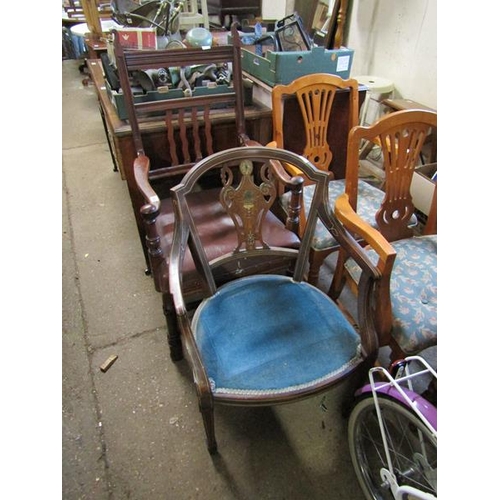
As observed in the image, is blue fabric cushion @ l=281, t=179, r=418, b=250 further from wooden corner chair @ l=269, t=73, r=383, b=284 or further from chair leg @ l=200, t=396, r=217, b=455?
chair leg @ l=200, t=396, r=217, b=455

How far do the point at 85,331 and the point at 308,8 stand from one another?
3086 millimetres

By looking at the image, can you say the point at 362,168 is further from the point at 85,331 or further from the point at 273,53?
the point at 85,331

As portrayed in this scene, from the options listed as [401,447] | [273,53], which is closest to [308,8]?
[273,53]

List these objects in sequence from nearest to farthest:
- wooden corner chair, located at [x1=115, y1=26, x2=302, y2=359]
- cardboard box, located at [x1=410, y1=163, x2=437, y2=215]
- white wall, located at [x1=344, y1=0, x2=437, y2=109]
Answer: wooden corner chair, located at [x1=115, y1=26, x2=302, y2=359]
cardboard box, located at [x1=410, y1=163, x2=437, y2=215]
white wall, located at [x1=344, y1=0, x2=437, y2=109]

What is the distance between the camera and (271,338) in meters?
1.00

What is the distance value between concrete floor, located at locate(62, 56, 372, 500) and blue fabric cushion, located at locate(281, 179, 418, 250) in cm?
62

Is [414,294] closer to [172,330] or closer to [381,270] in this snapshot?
[381,270]

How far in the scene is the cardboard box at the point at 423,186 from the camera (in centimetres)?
184

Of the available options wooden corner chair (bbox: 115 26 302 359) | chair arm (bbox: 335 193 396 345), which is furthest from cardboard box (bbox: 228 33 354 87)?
chair arm (bbox: 335 193 396 345)

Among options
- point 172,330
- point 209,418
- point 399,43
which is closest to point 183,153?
point 172,330

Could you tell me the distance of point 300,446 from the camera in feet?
3.88

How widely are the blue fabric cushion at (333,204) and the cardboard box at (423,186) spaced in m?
0.41

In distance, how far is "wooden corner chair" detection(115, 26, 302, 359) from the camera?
120 centimetres

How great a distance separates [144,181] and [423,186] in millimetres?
1501
